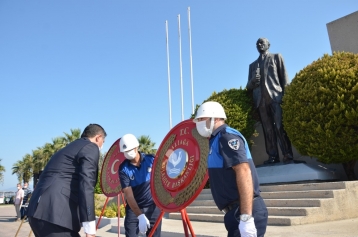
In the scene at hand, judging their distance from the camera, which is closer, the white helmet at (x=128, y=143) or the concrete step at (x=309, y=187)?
the white helmet at (x=128, y=143)

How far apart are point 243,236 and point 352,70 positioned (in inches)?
300

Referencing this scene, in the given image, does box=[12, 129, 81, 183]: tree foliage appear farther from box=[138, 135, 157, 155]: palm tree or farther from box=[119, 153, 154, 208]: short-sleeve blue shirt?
box=[119, 153, 154, 208]: short-sleeve blue shirt

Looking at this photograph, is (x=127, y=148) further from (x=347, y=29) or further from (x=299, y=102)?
(x=347, y=29)

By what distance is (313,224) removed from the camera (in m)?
6.93

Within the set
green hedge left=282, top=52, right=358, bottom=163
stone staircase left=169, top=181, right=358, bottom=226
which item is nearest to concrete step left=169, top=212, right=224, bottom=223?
stone staircase left=169, top=181, right=358, bottom=226

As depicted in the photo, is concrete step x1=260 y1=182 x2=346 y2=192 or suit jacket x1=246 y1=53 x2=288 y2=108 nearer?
concrete step x1=260 y1=182 x2=346 y2=192

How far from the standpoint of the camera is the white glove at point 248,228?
2.63 meters

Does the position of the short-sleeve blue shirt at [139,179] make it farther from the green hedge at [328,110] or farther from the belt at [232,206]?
the green hedge at [328,110]

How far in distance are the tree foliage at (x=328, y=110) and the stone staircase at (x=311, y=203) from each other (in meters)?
1.31

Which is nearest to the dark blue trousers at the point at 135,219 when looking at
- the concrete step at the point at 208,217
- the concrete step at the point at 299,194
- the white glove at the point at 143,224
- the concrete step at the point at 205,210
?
the white glove at the point at 143,224

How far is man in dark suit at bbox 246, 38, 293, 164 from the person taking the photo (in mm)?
11008

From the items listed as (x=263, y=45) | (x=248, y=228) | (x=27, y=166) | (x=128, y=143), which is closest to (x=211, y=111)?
(x=248, y=228)

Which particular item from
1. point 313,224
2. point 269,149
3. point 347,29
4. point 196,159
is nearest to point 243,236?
point 196,159

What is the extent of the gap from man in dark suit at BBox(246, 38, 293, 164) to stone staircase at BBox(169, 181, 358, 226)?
255 cm
